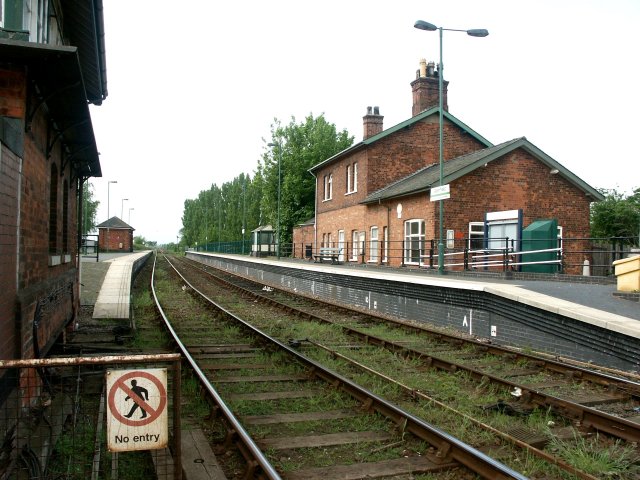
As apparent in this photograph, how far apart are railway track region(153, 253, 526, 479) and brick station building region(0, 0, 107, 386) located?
2.13 metres

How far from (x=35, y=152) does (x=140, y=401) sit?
3.92 metres

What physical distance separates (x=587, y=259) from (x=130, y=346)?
20.1 m

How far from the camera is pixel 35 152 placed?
20.3 feet

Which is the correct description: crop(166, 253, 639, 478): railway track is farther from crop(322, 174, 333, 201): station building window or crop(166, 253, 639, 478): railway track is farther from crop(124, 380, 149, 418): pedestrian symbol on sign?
crop(322, 174, 333, 201): station building window

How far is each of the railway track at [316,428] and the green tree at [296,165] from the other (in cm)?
3991

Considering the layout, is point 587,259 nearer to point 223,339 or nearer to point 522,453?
point 223,339

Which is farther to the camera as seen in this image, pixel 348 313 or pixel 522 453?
pixel 348 313

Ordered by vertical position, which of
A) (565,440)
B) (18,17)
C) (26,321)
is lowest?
(565,440)

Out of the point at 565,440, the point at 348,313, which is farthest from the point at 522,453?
the point at 348,313

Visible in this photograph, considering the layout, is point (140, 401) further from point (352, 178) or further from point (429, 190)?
point (352, 178)

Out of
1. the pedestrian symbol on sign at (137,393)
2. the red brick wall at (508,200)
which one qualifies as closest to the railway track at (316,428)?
the pedestrian symbol on sign at (137,393)

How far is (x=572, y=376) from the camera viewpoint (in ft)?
24.8

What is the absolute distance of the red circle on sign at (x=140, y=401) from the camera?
3.44m

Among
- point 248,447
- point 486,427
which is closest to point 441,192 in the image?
point 486,427
